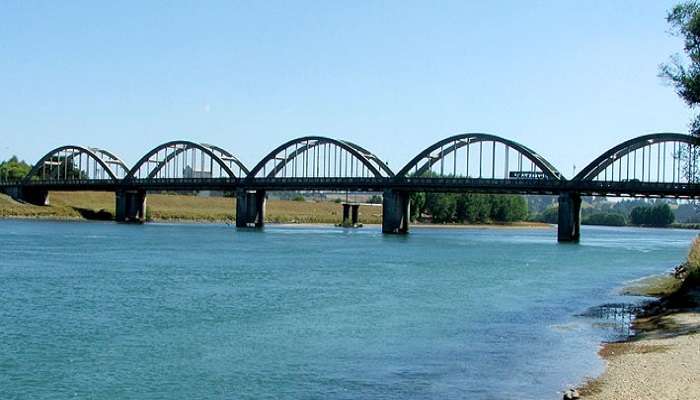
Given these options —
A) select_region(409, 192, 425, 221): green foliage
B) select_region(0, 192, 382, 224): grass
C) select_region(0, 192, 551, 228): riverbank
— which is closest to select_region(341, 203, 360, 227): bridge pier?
select_region(0, 192, 551, 228): riverbank

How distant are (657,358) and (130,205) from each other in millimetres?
137231

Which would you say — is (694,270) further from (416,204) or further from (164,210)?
(416,204)

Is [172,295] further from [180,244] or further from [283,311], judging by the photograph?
[180,244]

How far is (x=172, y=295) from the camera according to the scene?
40.2m

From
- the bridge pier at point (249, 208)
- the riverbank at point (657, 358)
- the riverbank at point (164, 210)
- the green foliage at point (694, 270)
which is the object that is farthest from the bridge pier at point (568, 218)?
the riverbank at point (657, 358)

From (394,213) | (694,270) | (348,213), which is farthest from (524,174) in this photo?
(694,270)

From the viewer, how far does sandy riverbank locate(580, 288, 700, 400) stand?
19438 mm

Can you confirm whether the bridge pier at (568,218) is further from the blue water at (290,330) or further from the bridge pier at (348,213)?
the bridge pier at (348,213)

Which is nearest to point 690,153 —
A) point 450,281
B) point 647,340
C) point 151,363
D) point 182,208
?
point 450,281

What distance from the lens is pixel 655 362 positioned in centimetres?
2297

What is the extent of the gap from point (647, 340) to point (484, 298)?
14983 mm

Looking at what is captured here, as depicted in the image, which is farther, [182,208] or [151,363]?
[182,208]

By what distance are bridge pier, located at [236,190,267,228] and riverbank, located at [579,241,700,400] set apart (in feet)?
362

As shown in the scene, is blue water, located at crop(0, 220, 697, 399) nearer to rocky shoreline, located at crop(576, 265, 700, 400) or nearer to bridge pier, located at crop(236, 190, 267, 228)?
rocky shoreline, located at crop(576, 265, 700, 400)
